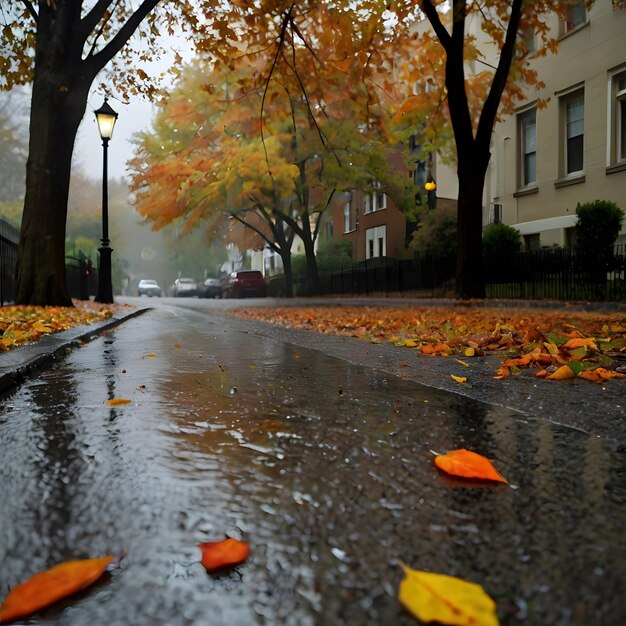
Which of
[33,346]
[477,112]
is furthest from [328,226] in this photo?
[33,346]

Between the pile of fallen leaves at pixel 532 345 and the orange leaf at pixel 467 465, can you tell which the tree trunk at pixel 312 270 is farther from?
the orange leaf at pixel 467 465

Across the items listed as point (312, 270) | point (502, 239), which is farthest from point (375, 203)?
point (502, 239)

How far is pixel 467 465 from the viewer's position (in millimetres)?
2131

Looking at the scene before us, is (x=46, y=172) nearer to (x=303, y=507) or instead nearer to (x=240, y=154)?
(x=240, y=154)

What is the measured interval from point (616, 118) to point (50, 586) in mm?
18401

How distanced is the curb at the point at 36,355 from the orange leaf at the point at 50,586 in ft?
9.06

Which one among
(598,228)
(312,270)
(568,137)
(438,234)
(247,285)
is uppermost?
(568,137)

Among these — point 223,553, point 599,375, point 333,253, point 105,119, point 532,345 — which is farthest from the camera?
point 333,253

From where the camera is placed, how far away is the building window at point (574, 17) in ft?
58.9

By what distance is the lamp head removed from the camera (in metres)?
17.0

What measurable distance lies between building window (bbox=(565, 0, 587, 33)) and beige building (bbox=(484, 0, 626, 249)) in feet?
0.09

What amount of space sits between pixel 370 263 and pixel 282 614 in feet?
91.3

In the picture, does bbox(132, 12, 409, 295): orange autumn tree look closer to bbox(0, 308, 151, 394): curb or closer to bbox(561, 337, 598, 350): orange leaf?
bbox(0, 308, 151, 394): curb

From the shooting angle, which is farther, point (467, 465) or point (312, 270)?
point (312, 270)
